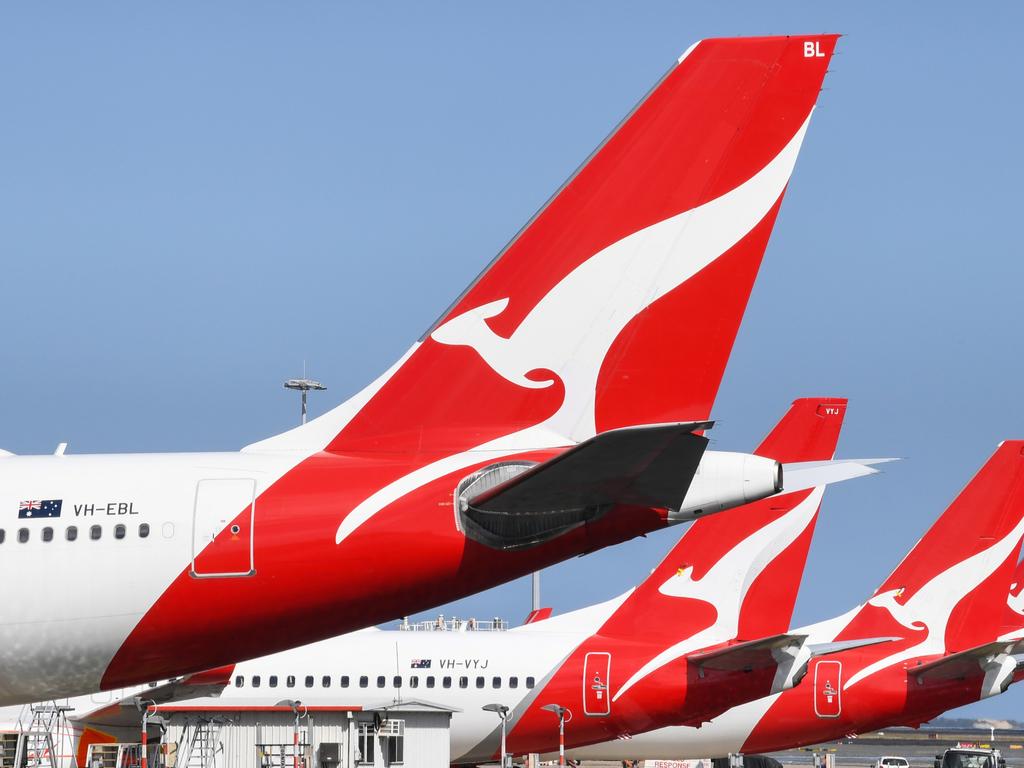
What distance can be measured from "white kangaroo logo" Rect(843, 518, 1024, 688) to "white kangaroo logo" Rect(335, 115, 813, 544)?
2009 centimetres

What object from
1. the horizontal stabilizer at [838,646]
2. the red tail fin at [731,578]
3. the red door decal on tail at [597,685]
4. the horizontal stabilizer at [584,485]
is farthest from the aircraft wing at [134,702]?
the horizontal stabilizer at [584,485]

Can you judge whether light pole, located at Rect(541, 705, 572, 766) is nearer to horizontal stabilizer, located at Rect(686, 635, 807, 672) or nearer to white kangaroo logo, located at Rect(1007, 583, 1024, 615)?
horizontal stabilizer, located at Rect(686, 635, 807, 672)

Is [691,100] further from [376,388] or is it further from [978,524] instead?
[978,524]

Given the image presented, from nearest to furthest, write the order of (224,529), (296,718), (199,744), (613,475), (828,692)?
(613,475) → (224,529) → (296,718) → (199,744) → (828,692)

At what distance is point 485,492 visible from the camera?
1223 centimetres

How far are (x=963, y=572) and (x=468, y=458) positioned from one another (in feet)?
74.1

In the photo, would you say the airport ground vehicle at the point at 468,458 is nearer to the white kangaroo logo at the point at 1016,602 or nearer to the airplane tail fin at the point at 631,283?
the airplane tail fin at the point at 631,283

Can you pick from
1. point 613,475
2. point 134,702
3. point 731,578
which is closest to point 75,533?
point 613,475

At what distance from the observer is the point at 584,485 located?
11336 millimetres

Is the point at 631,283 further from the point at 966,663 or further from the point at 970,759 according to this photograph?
the point at 970,759

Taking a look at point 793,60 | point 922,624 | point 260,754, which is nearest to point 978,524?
point 922,624

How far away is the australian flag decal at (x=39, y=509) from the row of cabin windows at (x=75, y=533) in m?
0.13

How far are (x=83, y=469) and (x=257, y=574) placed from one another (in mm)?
2329

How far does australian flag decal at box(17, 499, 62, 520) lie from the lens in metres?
13.1
